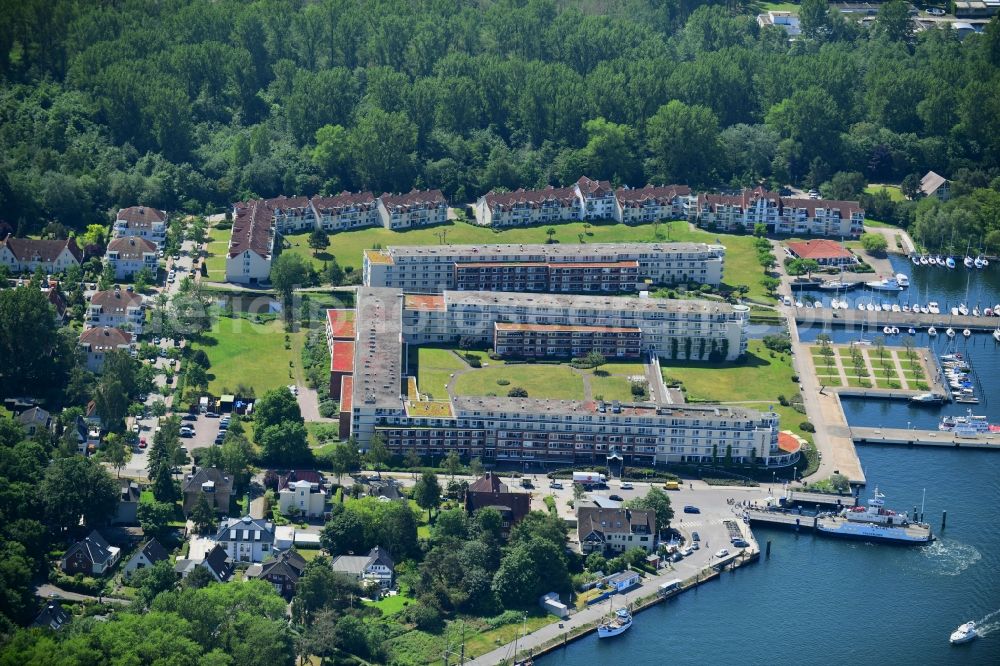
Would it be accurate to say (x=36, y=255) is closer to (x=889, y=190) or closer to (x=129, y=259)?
(x=129, y=259)

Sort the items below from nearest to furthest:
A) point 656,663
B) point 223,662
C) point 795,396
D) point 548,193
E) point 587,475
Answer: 1. point 223,662
2. point 656,663
3. point 587,475
4. point 795,396
5. point 548,193

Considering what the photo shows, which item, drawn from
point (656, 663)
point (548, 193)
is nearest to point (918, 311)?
point (548, 193)

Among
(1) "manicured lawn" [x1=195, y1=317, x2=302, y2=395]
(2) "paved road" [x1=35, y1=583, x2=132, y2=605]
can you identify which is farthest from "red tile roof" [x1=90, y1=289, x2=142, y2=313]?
(2) "paved road" [x1=35, y1=583, x2=132, y2=605]

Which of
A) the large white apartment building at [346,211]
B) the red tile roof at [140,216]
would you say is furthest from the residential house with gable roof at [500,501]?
the large white apartment building at [346,211]

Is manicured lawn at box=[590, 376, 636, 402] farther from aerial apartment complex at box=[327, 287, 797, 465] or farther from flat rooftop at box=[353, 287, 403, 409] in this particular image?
flat rooftop at box=[353, 287, 403, 409]

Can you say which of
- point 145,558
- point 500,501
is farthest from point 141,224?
point 500,501

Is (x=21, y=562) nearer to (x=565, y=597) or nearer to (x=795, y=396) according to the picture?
(x=565, y=597)
